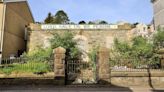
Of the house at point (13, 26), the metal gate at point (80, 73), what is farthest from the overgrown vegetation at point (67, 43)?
the house at point (13, 26)

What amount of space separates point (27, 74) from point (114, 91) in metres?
6.00

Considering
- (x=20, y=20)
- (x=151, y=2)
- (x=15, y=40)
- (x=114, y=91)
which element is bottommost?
(x=114, y=91)

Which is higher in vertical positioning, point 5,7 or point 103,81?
point 5,7

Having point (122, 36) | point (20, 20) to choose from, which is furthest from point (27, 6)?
point (122, 36)

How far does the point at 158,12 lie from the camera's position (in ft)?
79.9

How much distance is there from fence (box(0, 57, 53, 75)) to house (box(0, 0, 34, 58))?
198 inches

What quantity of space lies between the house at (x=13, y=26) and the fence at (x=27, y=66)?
5.04 meters

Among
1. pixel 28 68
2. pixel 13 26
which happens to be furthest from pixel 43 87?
pixel 13 26

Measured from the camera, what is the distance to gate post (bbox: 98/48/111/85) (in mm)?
13477

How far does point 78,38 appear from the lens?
976 inches

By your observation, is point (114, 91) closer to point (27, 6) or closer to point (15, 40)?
point (15, 40)

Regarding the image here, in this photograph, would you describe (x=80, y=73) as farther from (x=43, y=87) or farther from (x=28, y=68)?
(x=28, y=68)

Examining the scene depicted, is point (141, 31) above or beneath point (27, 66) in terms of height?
above

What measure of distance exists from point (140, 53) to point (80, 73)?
539 cm
